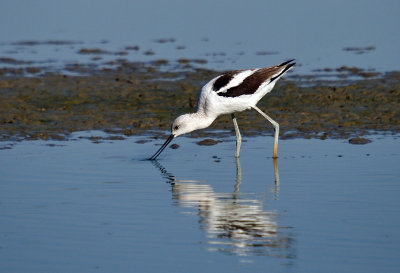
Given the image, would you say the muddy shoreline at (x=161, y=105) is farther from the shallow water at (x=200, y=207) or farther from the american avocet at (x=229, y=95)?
the american avocet at (x=229, y=95)

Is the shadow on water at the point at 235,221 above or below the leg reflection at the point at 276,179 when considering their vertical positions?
below

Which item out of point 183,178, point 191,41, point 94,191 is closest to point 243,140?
point 183,178

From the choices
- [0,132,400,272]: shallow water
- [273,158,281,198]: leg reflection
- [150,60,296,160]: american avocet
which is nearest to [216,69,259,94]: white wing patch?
[150,60,296,160]: american avocet

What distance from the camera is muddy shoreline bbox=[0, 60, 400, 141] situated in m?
11.1

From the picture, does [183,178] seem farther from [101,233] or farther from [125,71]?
[125,71]

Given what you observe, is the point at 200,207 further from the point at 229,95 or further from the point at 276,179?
the point at 229,95

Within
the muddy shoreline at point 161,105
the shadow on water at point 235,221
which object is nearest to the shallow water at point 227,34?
the muddy shoreline at point 161,105

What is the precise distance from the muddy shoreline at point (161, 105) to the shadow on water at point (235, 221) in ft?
A: 9.57

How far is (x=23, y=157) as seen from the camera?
9.57m

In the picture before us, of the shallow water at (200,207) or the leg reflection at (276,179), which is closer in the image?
the shallow water at (200,207)

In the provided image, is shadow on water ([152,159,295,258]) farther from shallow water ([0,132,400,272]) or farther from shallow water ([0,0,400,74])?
shallow water ([0,0,400,74])

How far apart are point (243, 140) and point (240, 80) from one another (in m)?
1.10

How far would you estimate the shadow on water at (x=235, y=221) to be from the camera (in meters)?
5.95

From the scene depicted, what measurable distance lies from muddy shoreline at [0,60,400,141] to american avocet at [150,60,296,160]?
1.08 m
